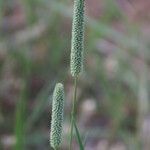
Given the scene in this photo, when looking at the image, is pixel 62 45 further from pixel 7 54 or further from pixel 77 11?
pixel 77 11

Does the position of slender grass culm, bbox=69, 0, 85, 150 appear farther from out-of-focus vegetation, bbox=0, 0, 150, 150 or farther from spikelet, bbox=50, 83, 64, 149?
out-of-focus vegetation, bbox=0, 0, 150, 150

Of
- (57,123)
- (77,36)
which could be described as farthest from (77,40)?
(57,123)

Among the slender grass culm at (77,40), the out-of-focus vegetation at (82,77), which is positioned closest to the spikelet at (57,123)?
the slender grass culm at (77,40)

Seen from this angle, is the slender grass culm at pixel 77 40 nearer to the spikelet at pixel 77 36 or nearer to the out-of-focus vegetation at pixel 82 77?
the spikelet at pixel 77 36

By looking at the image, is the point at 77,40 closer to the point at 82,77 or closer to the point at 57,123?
the point at 57,123

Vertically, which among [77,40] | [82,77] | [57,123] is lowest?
[57,123]

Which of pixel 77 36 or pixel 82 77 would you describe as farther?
pixel 82 77

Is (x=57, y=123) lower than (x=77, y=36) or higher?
lower
